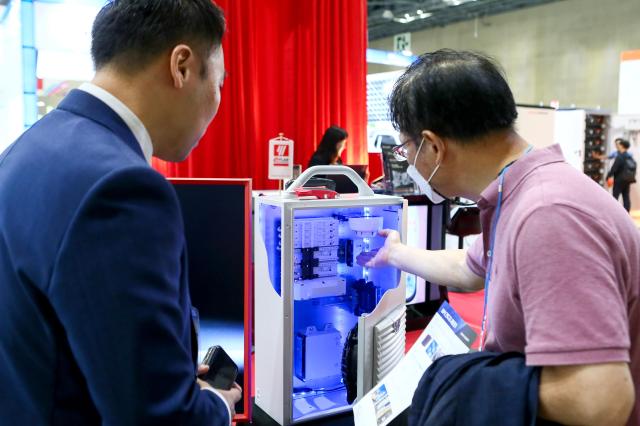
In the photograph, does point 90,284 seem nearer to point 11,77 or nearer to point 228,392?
point 228,392

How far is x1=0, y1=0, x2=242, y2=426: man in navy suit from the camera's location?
76 cm

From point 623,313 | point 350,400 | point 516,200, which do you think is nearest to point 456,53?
point 516,200

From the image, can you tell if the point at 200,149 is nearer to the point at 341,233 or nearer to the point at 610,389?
the point at 341,233

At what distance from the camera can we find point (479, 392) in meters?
0.99

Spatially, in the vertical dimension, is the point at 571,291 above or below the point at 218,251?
above

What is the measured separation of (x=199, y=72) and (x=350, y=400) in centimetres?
162

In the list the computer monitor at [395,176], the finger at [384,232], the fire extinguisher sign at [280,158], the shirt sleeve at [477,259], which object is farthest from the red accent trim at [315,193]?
the fire extinguisher sign at [280,158]

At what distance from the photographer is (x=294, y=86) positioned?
641 centimetres

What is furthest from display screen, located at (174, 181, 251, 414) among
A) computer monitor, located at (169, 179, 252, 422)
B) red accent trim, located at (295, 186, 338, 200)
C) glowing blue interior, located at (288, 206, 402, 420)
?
glowing blue interior, located at (288, 206, 402, 420)

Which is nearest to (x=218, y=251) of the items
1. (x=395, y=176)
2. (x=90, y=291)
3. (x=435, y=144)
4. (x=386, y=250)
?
(x=386, y=250)

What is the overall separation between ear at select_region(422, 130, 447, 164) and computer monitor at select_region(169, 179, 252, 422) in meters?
0.88

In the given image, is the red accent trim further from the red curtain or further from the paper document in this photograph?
the red curtain

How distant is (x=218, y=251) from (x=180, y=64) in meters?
1.11

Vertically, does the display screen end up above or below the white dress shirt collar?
below
